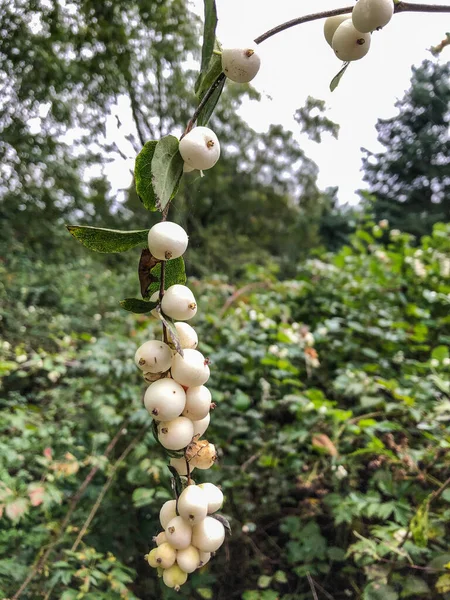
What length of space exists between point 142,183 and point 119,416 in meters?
0.70

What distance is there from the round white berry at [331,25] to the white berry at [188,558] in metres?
0.33

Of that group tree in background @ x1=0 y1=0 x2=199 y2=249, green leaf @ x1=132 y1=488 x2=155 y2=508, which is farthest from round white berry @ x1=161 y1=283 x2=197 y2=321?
tree in background @ x1=0 y1=0 x2=199 y2=249

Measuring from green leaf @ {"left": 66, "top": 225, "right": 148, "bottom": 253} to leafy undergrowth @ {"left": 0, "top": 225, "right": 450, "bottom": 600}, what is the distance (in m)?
0.51

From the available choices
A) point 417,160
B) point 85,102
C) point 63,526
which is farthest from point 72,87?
point 417,160

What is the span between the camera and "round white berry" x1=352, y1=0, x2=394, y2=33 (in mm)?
234

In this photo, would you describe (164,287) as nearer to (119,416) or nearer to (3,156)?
(119,416)

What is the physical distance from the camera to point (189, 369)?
9.6 inches

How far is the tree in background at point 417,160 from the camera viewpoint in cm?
251

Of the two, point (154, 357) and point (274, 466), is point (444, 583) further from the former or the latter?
point (154, 357)

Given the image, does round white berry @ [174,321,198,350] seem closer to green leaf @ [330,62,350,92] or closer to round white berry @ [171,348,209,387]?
round white berry @ [171,348,209,387]

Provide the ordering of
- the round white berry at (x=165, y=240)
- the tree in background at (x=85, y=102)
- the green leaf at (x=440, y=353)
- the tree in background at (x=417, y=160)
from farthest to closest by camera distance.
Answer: the tree in background at (x=417, y=160), the tree in background at (x=85, y=102), the green leaf at (x=440, y=353), the round white berry at (x=165, y=240)

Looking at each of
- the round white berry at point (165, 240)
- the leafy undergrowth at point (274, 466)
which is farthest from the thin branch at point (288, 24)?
the leafy undergrowth at point (274, 466)

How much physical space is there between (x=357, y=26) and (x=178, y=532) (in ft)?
0.96

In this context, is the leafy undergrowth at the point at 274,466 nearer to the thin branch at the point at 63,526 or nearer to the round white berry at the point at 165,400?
the thin branch at the point at 63,526
